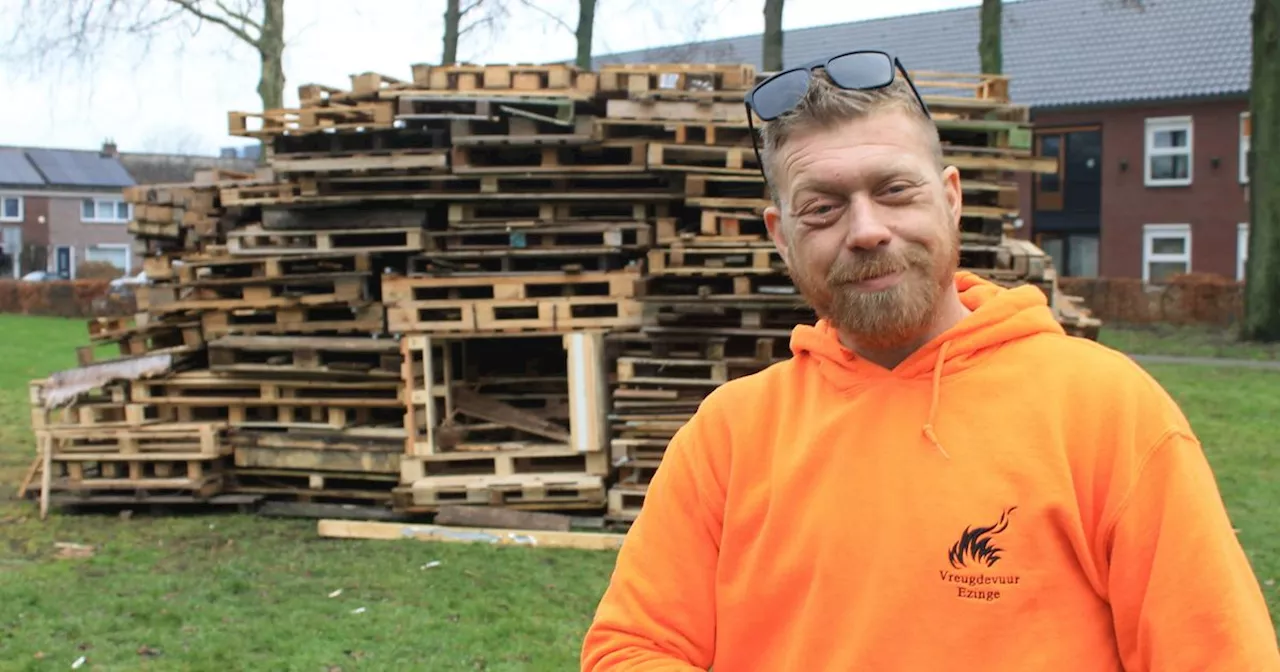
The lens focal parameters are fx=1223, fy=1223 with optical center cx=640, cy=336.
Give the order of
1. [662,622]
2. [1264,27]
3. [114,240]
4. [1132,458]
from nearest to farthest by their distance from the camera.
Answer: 1. [1132,458]
2. [662,622]
3. [1264,27]
4. [114,240]

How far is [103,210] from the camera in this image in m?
64.8

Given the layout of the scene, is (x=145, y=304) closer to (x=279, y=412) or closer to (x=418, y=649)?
(x=279, y=412)

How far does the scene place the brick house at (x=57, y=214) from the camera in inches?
2406

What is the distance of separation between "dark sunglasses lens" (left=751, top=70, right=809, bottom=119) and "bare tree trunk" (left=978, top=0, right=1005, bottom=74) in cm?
1647

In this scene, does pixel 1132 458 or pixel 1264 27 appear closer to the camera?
pixel 1132 458

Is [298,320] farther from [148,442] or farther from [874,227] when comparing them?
[874,227]

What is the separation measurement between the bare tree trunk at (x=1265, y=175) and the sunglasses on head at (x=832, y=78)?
2014 centimetres

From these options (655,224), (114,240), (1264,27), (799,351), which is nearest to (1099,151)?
(1264,27)

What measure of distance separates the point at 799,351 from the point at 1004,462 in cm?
45

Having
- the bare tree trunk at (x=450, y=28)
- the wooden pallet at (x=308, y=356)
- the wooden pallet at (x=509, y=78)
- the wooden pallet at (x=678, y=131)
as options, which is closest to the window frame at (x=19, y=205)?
the bare tree trunk at (x=450, y=28)

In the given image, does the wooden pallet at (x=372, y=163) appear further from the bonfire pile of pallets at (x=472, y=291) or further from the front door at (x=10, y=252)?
the front door at (x=10, y=252)

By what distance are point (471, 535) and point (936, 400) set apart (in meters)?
6.86

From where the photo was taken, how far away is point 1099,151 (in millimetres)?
31547

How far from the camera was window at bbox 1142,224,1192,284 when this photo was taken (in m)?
30.2
